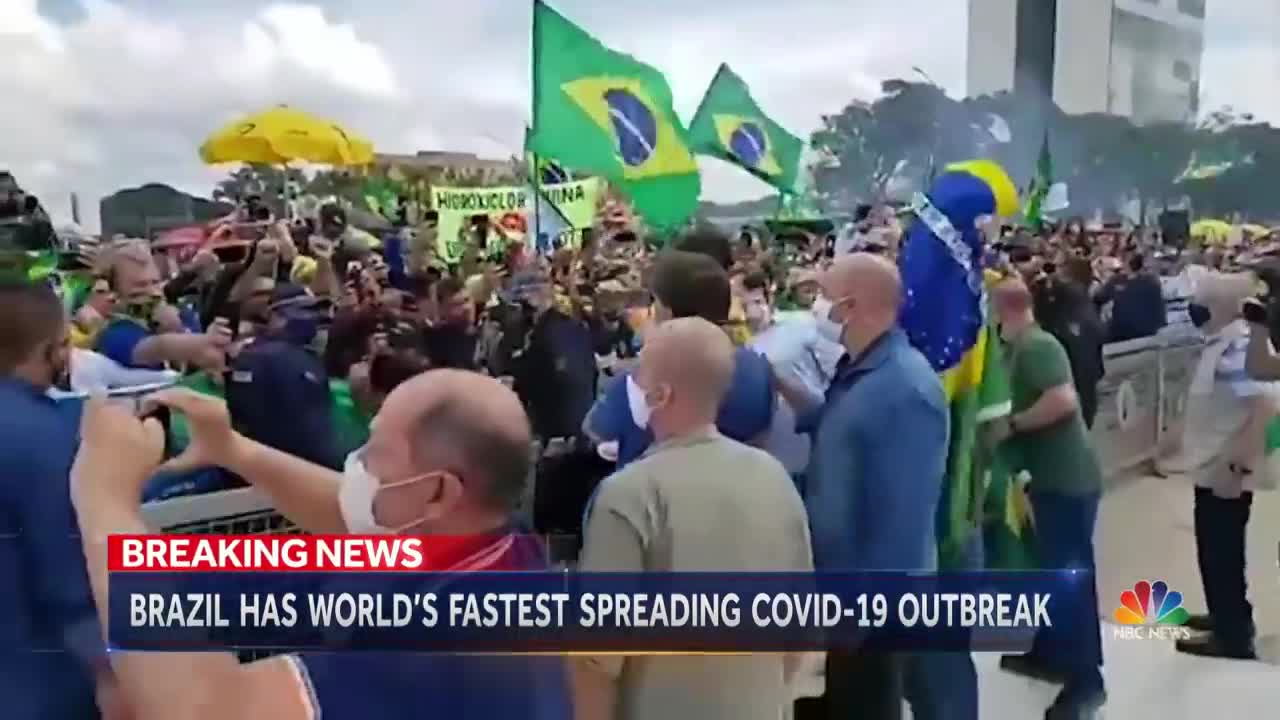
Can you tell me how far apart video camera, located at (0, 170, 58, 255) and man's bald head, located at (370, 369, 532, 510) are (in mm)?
616

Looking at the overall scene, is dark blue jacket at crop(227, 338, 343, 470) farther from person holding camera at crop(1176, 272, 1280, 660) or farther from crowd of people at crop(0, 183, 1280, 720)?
person holding camera at crop(1176, 272, 1280, 660)

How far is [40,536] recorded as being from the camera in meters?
2.25

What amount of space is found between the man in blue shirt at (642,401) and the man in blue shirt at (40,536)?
874 mm

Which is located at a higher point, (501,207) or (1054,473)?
(501,207)

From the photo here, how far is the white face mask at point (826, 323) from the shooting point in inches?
90.5

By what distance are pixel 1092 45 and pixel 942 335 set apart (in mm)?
556

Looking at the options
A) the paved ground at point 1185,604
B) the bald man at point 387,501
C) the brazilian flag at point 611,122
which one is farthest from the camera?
the paved ground at point 1185,604

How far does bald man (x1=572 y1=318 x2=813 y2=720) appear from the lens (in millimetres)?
2268

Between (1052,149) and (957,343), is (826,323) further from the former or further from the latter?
(1052,149)

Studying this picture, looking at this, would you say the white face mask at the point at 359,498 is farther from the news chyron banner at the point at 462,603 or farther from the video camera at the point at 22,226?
the video camera at the point at 22,226

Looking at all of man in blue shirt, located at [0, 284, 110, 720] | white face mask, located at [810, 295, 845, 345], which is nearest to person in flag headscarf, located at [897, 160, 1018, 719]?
white face mask, located at [810, 295, 845, 345]

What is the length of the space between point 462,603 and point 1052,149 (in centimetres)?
124

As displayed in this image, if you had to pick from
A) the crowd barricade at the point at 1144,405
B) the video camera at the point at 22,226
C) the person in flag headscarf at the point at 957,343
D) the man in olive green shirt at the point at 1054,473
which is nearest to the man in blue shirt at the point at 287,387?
the video camera at the point at 22,226

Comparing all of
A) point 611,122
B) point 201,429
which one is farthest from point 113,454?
point 611,122
